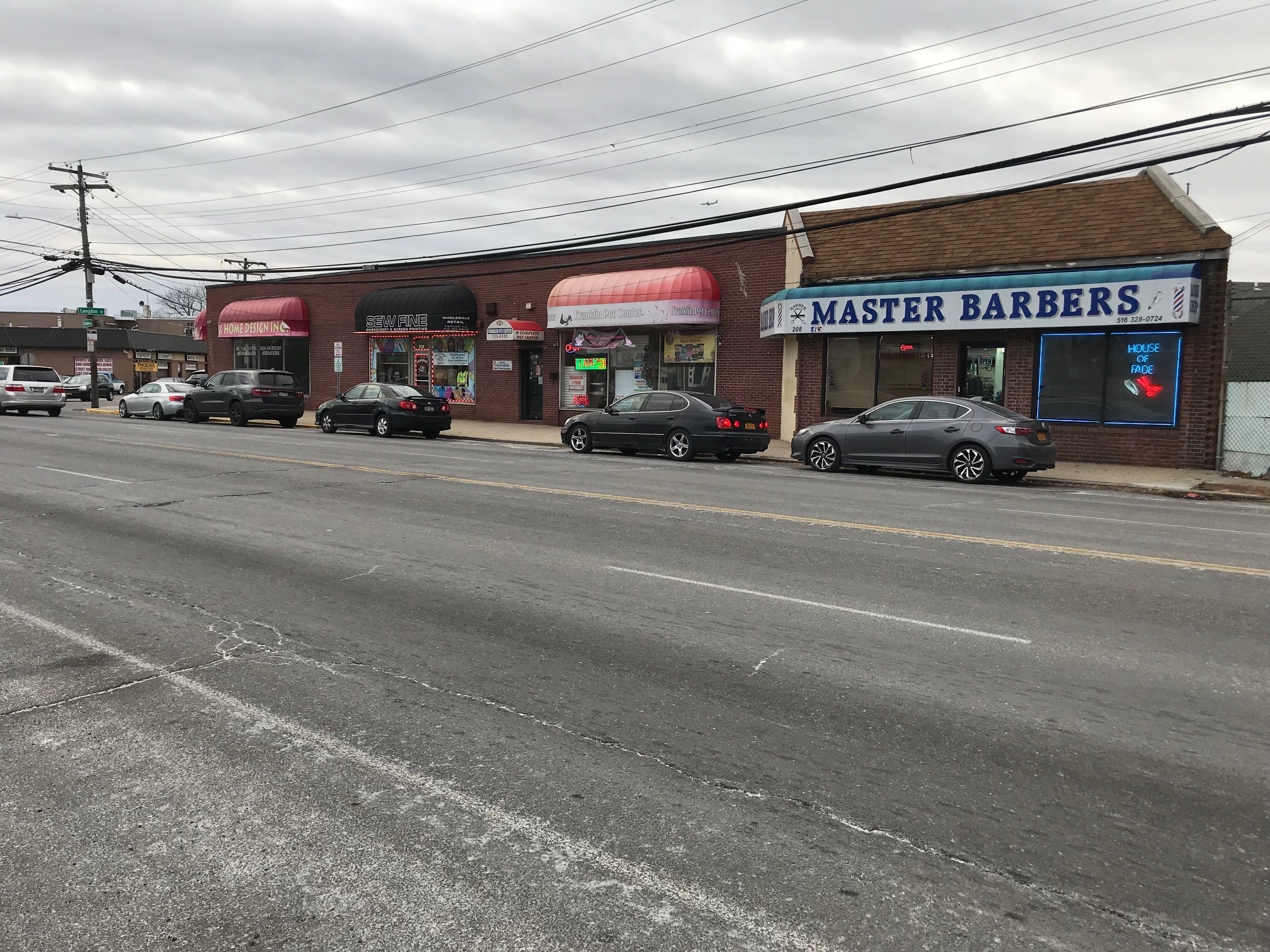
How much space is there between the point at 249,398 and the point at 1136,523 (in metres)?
25.3

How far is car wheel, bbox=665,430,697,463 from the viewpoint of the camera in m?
19.8

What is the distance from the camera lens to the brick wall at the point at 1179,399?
18.5 metres

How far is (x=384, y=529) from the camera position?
10070 mm

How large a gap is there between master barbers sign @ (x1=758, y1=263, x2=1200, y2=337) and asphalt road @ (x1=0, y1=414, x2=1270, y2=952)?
10.6 m

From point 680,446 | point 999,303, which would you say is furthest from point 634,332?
point 999,303

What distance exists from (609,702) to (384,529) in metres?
5.73

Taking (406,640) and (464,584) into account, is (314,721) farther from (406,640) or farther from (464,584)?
(464,584)

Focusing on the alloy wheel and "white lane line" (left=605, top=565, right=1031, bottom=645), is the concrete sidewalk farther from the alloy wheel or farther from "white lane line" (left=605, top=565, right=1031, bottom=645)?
"white lane line" (left=605, top=565, right=1031, bottom=645)

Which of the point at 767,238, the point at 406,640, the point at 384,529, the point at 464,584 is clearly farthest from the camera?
the point at 767,238

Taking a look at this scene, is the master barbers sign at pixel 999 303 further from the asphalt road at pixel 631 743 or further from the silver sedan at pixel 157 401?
the silver sedan at pixel 157 401

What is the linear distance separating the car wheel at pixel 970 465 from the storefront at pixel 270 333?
27.1m

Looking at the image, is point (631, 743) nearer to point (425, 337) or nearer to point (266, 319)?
point (425, 337)

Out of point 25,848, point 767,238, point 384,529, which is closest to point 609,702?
point 25,848

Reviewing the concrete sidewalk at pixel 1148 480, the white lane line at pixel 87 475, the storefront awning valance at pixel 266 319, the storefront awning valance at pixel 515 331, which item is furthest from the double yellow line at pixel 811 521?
the storefront awning valance at pixel 266 319
